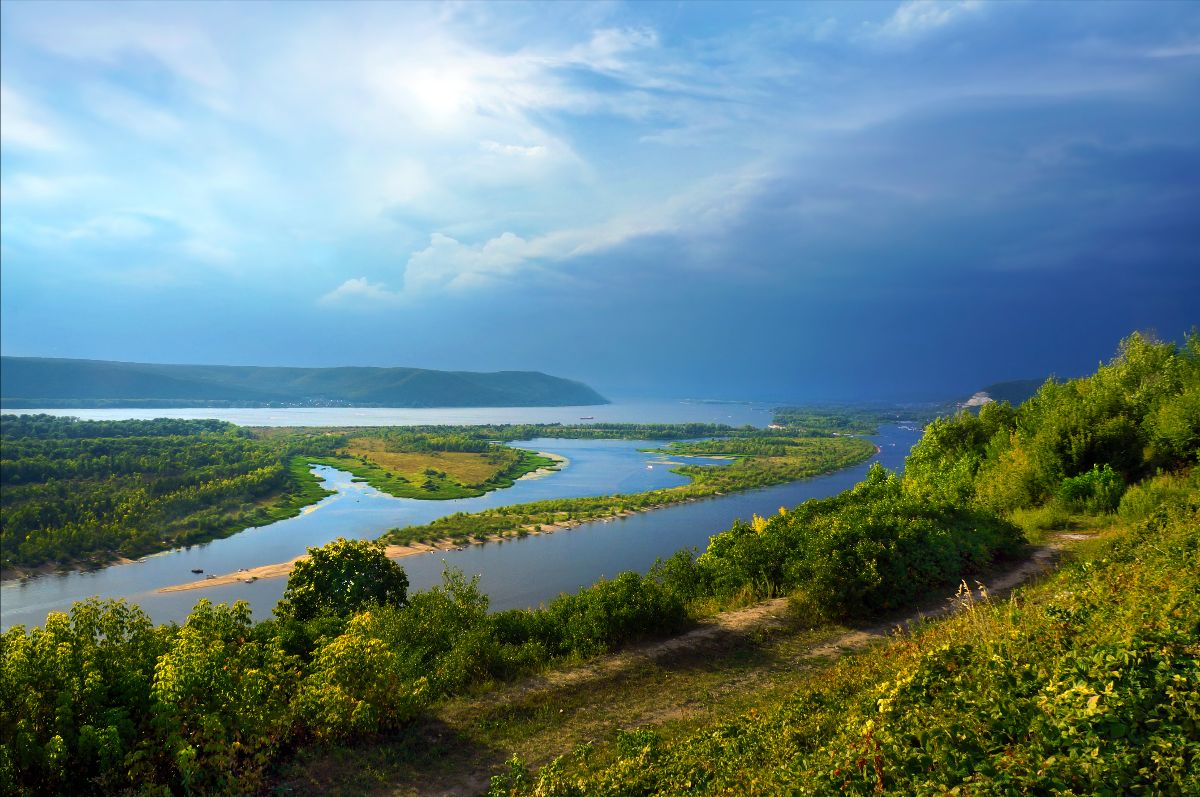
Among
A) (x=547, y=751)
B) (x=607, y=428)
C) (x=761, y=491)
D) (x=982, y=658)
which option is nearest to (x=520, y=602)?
(x=547, y=751)

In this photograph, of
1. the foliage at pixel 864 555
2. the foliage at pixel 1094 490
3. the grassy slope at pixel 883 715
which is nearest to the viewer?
the grassy slope at pixel 883 715

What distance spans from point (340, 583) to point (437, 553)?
30.1 metres

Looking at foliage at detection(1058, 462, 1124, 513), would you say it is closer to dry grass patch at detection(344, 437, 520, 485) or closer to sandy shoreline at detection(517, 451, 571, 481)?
dry grass patch at detection(344, 437, 520, 485)

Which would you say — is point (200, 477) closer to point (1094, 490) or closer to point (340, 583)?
point (340, 583)

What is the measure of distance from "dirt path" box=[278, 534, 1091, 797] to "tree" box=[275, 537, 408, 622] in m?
13.5

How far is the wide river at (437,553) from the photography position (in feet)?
136

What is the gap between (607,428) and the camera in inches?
6831

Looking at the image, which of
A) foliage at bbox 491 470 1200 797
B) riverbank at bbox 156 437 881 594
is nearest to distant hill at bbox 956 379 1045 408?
riverbank at bbox 156 437 881 594

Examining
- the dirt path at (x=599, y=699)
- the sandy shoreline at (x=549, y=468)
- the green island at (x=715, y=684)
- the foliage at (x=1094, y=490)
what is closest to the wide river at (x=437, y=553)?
the sandy shoreline at (x=549, y=468)

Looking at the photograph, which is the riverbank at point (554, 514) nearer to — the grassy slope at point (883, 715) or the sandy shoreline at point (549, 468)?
the sandy shoreline at point (549, 468)

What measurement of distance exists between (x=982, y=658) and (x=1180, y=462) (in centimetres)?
1880

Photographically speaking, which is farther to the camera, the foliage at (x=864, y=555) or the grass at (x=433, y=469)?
the grass at (x=433, y=469)

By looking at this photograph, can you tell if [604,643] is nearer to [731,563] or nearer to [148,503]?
[731,563]

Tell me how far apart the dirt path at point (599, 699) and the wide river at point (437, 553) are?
1056 inches
